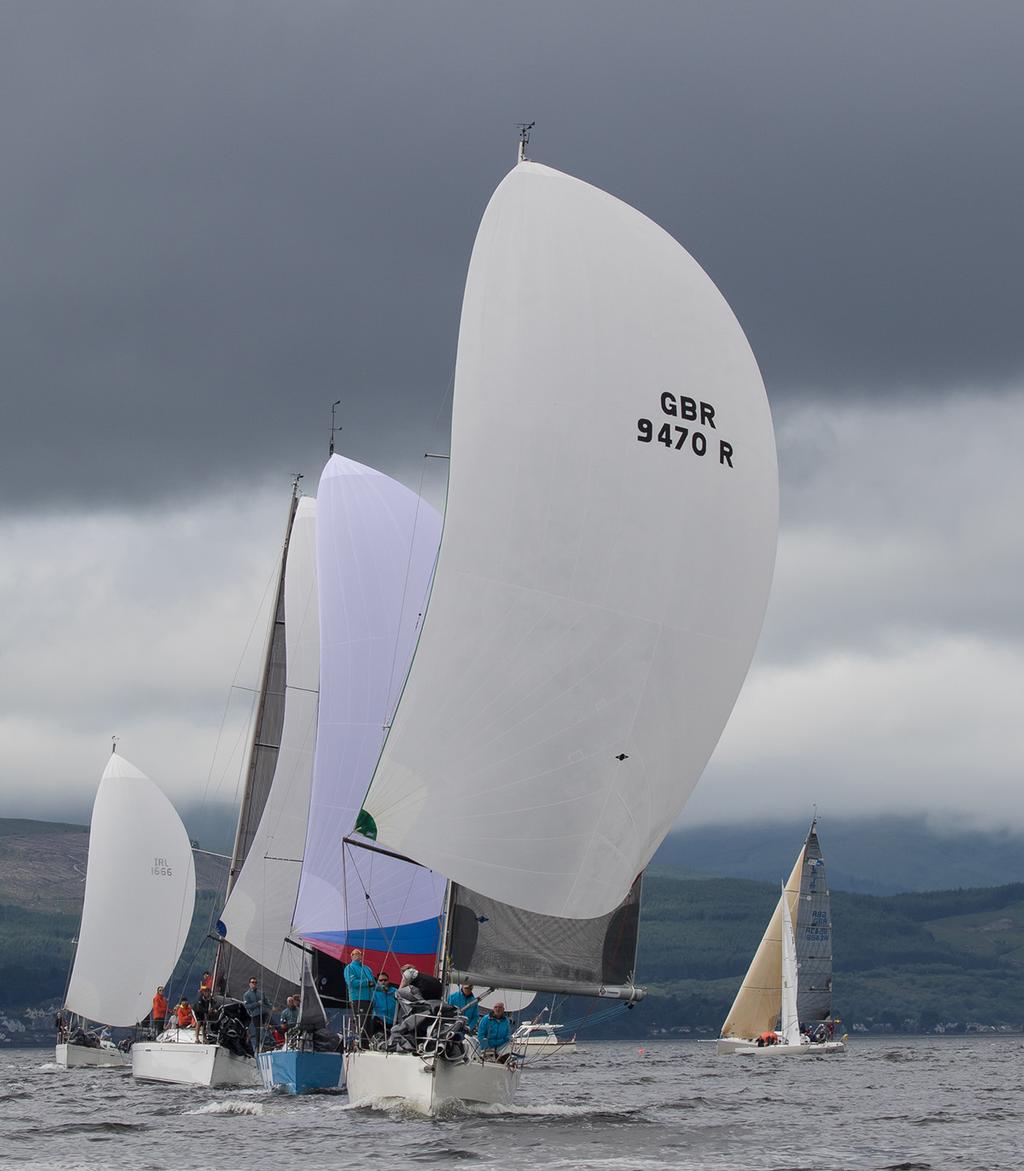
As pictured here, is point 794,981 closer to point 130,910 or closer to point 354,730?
point 130,910

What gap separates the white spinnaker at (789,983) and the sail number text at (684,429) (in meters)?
60.1

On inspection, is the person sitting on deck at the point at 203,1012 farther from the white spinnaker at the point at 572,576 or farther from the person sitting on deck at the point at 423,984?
the white spinnaker at the point at 572,576

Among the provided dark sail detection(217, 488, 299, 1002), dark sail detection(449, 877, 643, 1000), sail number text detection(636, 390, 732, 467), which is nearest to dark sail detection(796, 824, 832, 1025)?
dark sail detection(217, 488, 299, 1002)

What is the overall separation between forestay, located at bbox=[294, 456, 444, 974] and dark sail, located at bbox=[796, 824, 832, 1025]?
5037 cm

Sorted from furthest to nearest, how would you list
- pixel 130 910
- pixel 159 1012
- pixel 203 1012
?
pixel 130 910, pixel 159 1012, pixel 203 1012

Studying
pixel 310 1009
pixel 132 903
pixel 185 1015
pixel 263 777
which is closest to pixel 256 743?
pixel 263 777

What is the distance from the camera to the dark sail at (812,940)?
87438 millimetres

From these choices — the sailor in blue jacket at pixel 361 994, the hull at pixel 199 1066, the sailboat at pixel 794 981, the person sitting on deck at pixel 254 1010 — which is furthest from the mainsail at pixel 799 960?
the sailor in blue jacket at pixel 361 994

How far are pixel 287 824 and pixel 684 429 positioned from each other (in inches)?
759

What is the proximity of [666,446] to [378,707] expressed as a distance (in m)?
12.8

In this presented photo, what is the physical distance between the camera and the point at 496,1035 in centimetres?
2734

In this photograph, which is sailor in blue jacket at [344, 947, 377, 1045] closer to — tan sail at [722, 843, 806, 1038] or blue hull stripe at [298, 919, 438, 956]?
blue hull stripe at [298, 919, 438, 956]

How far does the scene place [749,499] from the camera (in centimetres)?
2786

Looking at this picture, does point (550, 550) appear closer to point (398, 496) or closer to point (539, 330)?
point (539, 330)
